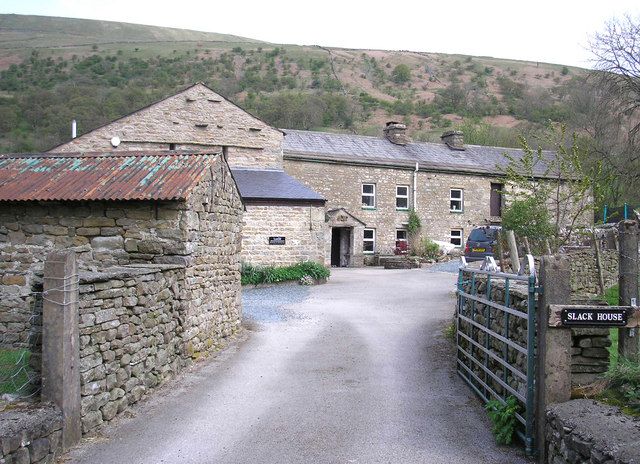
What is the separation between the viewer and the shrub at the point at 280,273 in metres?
19.6

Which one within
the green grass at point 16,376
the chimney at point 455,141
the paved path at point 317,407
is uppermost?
the chimney at point 455,141

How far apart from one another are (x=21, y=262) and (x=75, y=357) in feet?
17.9

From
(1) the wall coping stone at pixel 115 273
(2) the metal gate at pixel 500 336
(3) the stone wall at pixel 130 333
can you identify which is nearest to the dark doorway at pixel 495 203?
(2) the metal gate at pixel 500 336

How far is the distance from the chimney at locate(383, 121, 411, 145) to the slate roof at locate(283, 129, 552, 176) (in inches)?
14.6

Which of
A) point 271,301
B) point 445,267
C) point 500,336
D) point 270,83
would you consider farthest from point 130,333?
point 270,83

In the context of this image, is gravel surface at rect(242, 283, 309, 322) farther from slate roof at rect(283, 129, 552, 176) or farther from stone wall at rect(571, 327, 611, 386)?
slate roof at rect(283, 129, 552, 176)

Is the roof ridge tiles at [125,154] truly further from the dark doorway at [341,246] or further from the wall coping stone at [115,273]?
the dark doorway at [341,246]

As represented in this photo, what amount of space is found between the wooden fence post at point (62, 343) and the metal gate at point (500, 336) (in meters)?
4.38

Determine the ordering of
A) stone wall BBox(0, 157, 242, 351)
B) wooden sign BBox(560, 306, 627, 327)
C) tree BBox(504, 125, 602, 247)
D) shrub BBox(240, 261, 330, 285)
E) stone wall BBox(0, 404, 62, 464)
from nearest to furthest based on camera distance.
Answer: stone wall BBox(0, 404, 62, 464) < wooden sign BBox(560, 306, 627, 327) < stone wall BBox(0, 157, 242, 351) < tree BBox(504, 125, 602, 247) < shrub BBox(240, 261, 330, 285)

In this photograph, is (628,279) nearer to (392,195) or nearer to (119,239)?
(119,239)

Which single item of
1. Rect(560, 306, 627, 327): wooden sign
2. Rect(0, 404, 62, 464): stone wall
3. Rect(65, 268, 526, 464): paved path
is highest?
Rect(560, 306, 627, 327): wooden sign

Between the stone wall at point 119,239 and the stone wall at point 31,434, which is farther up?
the stone wall at point 119,239

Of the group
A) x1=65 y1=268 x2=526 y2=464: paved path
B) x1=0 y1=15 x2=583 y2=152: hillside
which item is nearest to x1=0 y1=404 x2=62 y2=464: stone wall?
x1=65 y1=268 x2=526 y2=464: paved path

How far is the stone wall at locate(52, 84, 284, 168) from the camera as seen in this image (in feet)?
75.6
